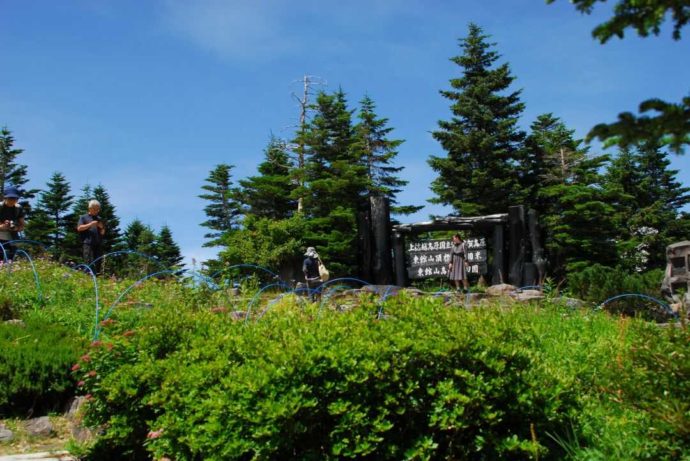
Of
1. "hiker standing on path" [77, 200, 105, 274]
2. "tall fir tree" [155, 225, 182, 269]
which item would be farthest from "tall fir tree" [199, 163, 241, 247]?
"hiker standing on path" [77, 200, 105, 274]

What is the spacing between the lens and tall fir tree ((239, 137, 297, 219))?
80.3 ft

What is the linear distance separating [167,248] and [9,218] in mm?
23338

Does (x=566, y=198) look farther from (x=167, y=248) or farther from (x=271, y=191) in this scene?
(x=167, y=248)

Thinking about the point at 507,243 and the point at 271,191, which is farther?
the point at 271,191

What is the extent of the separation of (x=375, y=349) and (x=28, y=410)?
3.91 metres

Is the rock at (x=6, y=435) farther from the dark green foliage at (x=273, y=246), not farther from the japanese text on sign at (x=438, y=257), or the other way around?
the dark green foliage at (x=273, y=246)

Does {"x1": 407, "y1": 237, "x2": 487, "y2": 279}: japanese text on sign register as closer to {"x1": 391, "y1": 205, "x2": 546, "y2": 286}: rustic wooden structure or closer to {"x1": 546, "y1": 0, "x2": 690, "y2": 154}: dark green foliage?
{"x1": 391, "y1": 205, "x2": 546, "y2": 286}: rustic wooden structure

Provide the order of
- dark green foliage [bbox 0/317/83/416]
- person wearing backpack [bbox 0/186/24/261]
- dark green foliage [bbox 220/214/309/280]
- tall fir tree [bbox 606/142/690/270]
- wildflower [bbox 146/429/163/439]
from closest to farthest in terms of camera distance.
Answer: wildflower [bbox 146/429/163/439] < dark green foliage [bbox 0/317/83/416] < person wearing backpack [bbox 0/186/24/261] < dark green foliage [bbox 220/214/309/280] < tall fir tree [bbox 606/142/690/270]

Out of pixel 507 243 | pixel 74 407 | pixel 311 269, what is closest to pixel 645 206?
pixel 507 243

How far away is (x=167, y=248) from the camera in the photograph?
33906mm

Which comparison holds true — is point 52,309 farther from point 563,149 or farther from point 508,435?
point 563,149

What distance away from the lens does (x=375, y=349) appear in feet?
11.5

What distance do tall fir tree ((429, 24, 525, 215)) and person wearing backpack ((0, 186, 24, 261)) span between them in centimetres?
1505

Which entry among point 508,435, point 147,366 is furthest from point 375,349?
point 147,366
